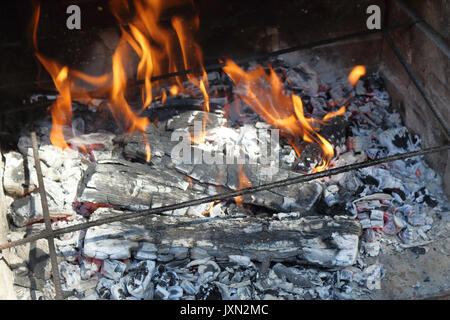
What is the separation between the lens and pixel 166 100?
15.5ft

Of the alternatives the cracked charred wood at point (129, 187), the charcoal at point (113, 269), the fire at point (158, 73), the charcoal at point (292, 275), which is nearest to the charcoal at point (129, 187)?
the cracked charred wood at point (129, 187)

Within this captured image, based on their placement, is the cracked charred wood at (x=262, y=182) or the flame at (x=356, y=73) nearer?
the cracked charred wood at (x=262, y=182)

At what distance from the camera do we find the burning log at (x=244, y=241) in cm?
330

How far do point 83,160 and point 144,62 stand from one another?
121cm

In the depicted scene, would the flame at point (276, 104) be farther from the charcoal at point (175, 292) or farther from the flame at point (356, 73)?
the charcoal at point (175, 292)

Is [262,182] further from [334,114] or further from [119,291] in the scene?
[119,291]

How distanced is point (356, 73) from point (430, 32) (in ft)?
3.58

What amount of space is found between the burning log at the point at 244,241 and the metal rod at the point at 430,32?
1.53m

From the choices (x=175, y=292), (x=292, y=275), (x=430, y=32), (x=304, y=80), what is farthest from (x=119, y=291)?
(x=430, y=32)

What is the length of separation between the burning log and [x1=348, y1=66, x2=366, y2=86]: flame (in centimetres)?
202

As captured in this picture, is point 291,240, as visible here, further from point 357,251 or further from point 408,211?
point 408,211

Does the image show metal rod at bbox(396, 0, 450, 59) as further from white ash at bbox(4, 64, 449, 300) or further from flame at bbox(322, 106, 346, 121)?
flame at bbox(322, 106, 346, 121)

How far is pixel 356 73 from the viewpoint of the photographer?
502 cm
